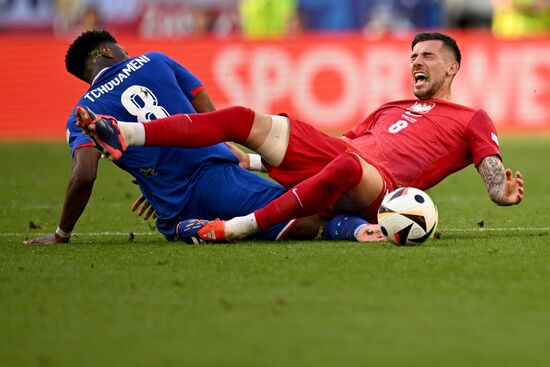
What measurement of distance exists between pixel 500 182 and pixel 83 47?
3062mm

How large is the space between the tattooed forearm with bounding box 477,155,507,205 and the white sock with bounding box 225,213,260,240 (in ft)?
5.27

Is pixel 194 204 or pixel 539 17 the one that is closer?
pixel 194 204

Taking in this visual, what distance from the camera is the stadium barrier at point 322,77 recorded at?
20.3 m

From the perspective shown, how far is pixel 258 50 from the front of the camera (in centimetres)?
2048

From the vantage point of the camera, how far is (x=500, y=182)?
26.0ft

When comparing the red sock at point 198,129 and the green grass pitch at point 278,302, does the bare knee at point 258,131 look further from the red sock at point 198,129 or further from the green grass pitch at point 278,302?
the green grass pitch at point 278,302

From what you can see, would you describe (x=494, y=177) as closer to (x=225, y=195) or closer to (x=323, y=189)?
(x=323, y=189)

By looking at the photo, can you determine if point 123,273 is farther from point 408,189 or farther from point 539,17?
point 539,17

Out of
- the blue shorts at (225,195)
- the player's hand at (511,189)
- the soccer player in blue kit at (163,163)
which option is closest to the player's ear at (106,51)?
the soccer player in blue kit at (163,163)

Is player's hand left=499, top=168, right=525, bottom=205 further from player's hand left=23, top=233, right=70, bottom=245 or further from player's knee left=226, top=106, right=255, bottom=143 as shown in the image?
player's hand left=23, top=233, right=70, bottom=245

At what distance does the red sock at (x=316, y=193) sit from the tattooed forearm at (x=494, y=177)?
962 millimetres

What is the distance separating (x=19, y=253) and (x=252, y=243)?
5.04ft

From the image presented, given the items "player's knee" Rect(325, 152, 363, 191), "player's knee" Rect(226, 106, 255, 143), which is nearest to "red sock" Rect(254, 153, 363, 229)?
"player's knee" Rect(325, 152, 363, 191)

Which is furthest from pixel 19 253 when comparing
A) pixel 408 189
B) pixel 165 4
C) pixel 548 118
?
pixel 165 4
